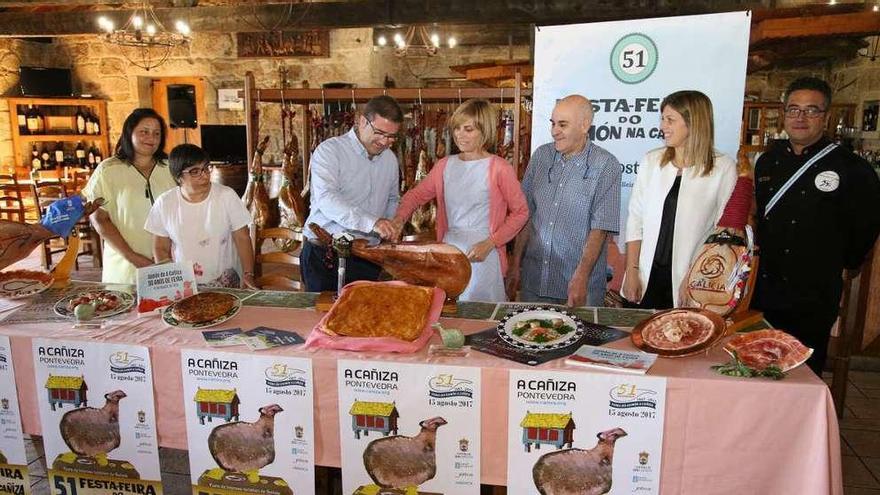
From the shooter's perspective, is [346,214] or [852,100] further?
[852,100]

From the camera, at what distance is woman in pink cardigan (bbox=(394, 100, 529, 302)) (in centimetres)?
240

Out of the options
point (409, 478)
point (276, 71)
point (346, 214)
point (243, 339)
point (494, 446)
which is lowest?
point (409, 478)

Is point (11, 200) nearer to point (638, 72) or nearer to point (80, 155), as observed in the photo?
point (80, 155)

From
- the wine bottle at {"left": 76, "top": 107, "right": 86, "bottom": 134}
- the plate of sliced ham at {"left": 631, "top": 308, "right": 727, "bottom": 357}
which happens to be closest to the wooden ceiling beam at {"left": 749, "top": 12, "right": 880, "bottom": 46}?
the plate of sliced ham at {"left": 631, "top": 308, "right": 727, "bottom": 357}

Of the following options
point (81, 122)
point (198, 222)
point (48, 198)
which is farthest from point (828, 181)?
point (81, 122)

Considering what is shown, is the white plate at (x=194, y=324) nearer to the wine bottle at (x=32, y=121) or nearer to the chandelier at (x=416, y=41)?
the chandelier at (x=416, y=41)

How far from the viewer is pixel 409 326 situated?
1.74m

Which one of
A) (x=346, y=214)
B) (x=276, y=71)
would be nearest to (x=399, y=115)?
(x=346, y=214)

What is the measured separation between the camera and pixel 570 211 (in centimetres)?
242

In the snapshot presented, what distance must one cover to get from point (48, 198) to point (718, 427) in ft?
21.2

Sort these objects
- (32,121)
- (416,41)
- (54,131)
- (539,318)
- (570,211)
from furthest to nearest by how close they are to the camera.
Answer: (54,131) → (416,41) → (32,121) → (570,211) → (539,318)

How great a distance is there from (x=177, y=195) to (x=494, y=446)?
1535 millimetres

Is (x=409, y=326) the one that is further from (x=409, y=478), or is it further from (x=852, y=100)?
(x=852, y=100)

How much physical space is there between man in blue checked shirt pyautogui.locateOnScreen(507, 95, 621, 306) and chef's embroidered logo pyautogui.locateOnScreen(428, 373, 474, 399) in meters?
0.93
